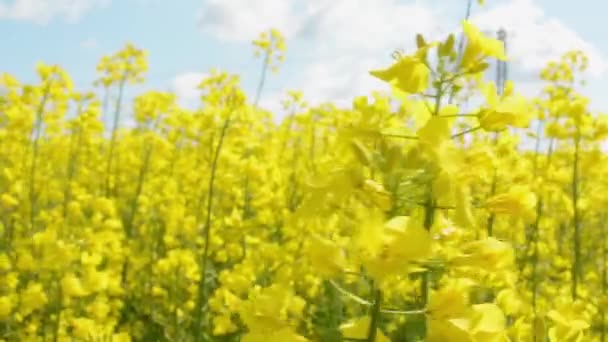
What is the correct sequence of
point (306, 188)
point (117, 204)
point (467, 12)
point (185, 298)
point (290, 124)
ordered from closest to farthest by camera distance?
point (306, 188) < point (467, 12) < point (185, 298) < point (117, 204) < point (290, 124)

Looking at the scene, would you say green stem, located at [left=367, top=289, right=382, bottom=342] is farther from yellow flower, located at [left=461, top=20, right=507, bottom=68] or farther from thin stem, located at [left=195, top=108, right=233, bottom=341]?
thin stem, located at [left=195, top=108, right=233, bottom=341]

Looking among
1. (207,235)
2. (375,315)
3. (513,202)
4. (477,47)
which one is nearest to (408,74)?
(477,47)

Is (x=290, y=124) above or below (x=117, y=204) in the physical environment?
above

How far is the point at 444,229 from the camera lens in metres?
1.45

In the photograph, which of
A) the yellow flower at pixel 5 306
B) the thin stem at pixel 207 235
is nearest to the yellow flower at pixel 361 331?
the thin stem at pixel 207 235

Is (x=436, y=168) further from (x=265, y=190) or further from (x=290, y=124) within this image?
(x=290, y=124)

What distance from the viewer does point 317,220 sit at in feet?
14.2

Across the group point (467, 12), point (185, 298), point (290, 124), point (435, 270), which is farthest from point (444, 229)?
point (290, 124)

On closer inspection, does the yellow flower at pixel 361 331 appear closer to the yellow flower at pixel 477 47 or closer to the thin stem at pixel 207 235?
the yellow flower at pixel 477 47

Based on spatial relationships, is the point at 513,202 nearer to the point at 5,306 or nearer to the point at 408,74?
the point at 408,74

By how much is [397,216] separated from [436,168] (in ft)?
0.33

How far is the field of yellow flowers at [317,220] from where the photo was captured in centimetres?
138

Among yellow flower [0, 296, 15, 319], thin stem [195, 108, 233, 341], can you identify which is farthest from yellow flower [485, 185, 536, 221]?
yellow flower [0, 296, 15, 319]

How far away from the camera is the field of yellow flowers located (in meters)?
1.38
